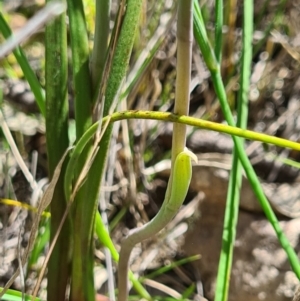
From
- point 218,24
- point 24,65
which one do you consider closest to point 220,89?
point 218,24

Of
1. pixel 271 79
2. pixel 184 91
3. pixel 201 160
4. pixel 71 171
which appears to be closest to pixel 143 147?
pixel 201 160

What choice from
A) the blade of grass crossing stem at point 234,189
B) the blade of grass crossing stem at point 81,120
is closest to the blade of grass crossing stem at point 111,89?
the blade of grass crossing stem at point 81,120

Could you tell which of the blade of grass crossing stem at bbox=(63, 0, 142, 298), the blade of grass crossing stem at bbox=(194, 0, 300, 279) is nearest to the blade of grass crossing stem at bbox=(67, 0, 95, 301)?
the blade of grass crossing stem at bbox=(63, 0, 142, 298)

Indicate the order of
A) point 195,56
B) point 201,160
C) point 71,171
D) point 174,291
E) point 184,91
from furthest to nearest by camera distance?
point 195,56 → point 201,160 → point 174,291 → point 71,171 → point 184,91

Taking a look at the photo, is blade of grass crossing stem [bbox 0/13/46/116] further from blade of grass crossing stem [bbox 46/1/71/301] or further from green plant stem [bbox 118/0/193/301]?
green plant stem [bbox 118/0/193/301]

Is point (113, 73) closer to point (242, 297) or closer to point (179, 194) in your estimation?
point (179, 194)
